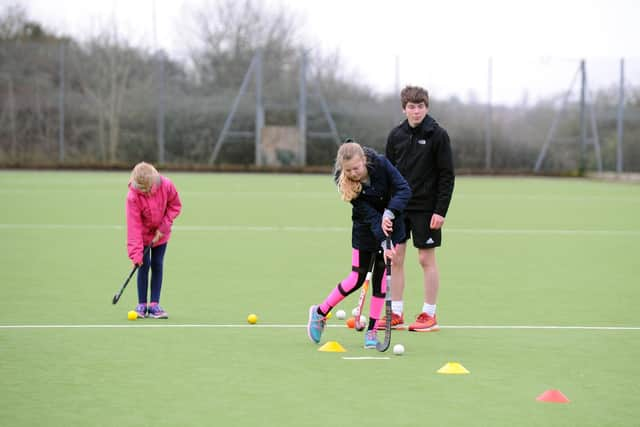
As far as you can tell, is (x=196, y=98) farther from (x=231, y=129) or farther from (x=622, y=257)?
(x=622, y=257)

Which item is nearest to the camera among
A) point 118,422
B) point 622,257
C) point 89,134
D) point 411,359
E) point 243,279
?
point 118,422

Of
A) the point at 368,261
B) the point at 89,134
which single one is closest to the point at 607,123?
the point at 89,134

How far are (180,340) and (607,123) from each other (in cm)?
3557

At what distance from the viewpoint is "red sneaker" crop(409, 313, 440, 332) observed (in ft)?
26.3

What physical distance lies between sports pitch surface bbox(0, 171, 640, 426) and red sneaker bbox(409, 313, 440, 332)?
116 millimetres

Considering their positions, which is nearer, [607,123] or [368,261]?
[368,261]

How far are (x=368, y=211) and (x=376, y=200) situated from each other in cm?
13

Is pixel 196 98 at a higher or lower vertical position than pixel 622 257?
higher

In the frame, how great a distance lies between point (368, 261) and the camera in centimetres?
751

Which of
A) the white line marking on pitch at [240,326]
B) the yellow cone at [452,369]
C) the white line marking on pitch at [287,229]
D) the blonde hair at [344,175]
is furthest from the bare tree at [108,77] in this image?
the yellow cone at [452,369]

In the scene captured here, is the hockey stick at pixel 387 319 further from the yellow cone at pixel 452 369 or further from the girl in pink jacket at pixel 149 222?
the girl in pink jacket at pixel 149 222

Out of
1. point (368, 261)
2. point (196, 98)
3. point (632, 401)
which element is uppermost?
point (196, 98)

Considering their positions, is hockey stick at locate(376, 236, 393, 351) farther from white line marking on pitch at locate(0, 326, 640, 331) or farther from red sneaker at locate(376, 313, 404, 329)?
white line marking on pitch at locate(0, 326, 640, 331)

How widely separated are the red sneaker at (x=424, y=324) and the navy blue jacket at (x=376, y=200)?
89 centimetres
